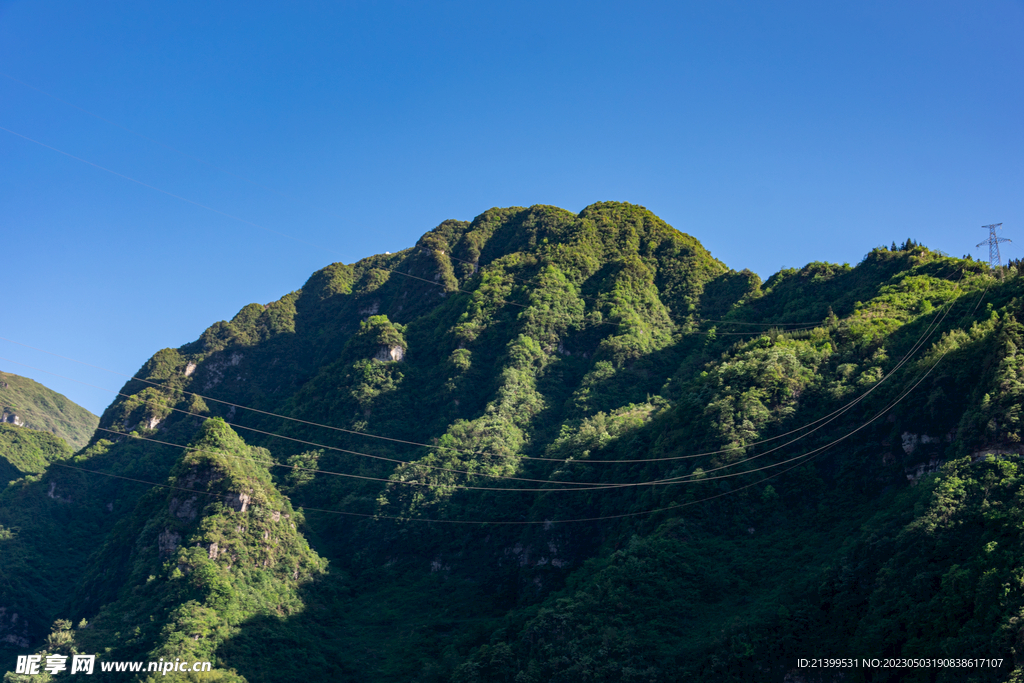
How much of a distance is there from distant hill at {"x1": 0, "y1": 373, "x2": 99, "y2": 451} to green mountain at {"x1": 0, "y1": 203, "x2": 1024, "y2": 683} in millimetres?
28380

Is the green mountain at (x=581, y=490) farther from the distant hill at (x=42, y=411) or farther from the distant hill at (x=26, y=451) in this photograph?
the distant hill at (x=42, y=411)

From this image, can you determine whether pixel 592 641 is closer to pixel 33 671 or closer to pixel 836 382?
pixel 836 382

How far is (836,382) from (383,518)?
3535 centimetres

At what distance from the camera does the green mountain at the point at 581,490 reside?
40.7m

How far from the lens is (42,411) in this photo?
129875mm

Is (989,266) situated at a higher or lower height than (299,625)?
higher

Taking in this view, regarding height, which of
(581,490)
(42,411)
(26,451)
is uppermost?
(42,411)

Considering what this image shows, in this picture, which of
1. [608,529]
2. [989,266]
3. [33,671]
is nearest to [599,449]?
[608,529]

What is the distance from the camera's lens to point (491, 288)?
297 feet

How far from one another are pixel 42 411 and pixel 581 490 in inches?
4002

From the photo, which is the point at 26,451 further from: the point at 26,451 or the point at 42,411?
the point at 42,411

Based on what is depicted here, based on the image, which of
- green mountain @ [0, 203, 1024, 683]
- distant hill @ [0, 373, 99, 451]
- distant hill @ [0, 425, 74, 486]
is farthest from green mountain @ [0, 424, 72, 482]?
distant hill @ [0, 373, 99, 451]

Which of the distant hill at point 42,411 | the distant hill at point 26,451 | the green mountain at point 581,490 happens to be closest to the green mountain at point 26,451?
the distant hill at point 26,451

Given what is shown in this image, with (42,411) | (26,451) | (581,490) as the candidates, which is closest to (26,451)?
(26,451)
